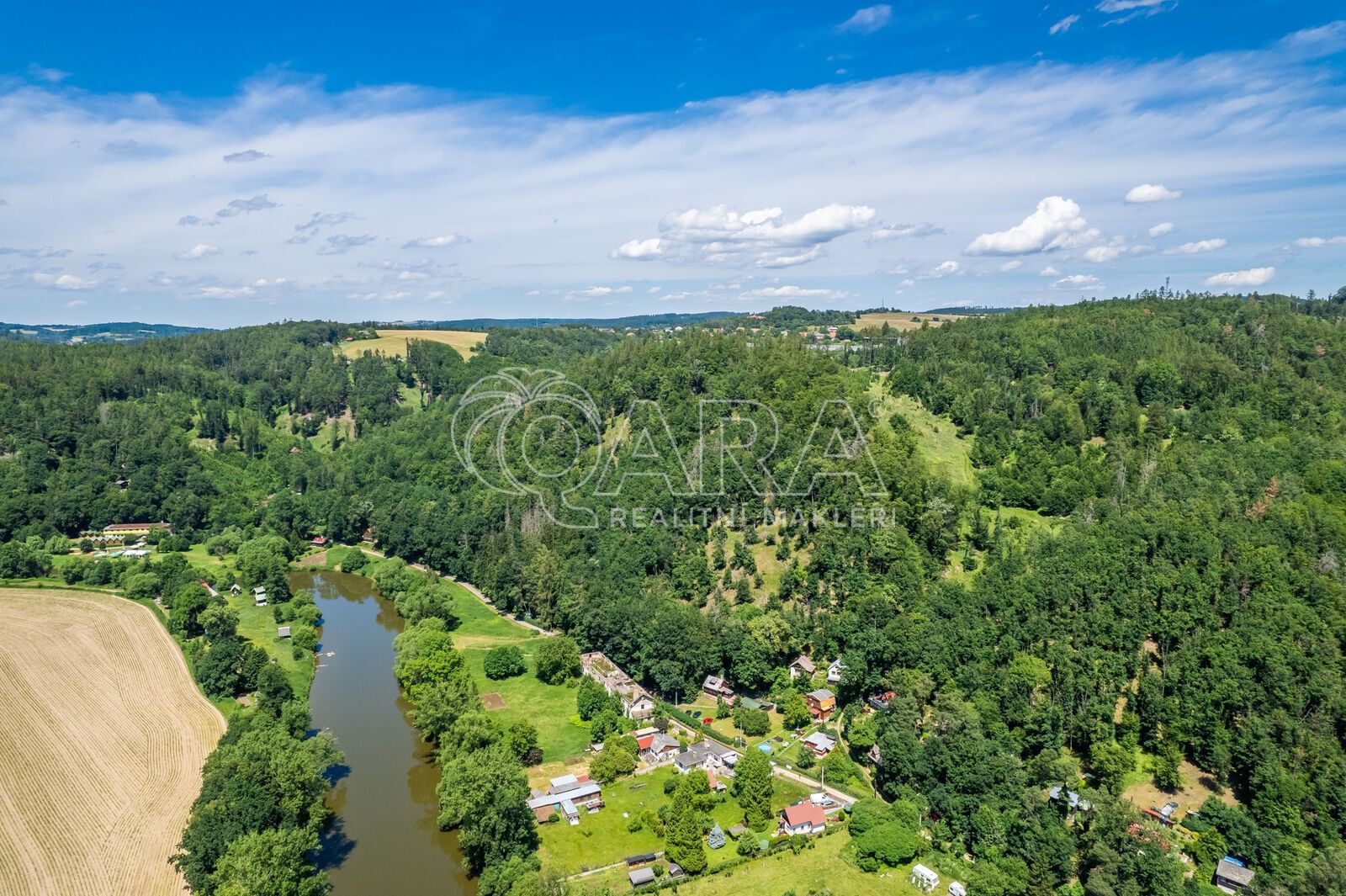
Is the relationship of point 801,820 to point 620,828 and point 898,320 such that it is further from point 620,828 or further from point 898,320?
point 898,320

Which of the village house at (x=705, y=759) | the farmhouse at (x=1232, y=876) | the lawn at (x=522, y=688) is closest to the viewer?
the farmhouse at (x=1232, y=876)

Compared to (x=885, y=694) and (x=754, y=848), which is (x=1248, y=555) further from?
(x=754, y=848)

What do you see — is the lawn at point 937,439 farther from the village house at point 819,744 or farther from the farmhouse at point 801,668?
the village house at point 819,744

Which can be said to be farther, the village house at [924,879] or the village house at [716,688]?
the village house at [716,688]

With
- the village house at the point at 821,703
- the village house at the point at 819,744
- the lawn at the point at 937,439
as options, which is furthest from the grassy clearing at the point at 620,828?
the lawn at the point at 937,439

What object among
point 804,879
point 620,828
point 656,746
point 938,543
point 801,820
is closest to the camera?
point 804,879

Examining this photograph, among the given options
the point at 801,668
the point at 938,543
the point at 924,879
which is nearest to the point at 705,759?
the point at 801,668
